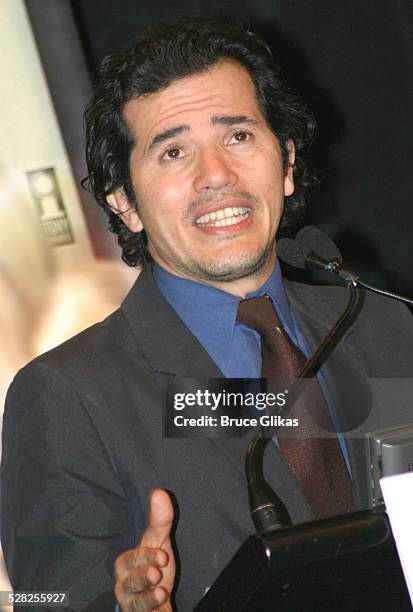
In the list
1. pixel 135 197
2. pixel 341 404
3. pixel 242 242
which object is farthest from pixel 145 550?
pixel 135 197

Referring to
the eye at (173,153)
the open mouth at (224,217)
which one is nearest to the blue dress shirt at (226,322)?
the open mouth at (224,217)

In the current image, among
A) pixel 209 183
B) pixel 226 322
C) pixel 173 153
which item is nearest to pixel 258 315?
pixel 226 322

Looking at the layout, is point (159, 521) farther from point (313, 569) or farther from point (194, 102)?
point (194, 102)

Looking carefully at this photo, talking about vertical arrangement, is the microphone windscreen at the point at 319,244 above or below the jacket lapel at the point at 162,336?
above

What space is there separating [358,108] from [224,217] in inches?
64.6

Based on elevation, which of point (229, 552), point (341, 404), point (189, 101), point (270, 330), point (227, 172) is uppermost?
point (189, 101)

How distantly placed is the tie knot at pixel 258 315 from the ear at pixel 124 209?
1.42 ft

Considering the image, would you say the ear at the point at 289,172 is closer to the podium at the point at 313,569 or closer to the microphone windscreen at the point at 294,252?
the microphone windscreen at the point at 294,252

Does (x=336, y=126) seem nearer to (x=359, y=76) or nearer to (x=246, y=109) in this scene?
(x=359, y=76)

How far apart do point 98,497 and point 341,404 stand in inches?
21.9

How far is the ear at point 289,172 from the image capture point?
248cm

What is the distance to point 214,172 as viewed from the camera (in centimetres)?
215

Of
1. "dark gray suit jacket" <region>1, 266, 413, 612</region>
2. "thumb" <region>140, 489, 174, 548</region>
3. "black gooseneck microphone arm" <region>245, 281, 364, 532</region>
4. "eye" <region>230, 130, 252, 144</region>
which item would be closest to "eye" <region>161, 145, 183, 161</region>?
"eye" <region>230, 130, 252, 144</region>

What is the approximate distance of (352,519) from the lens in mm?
1229
